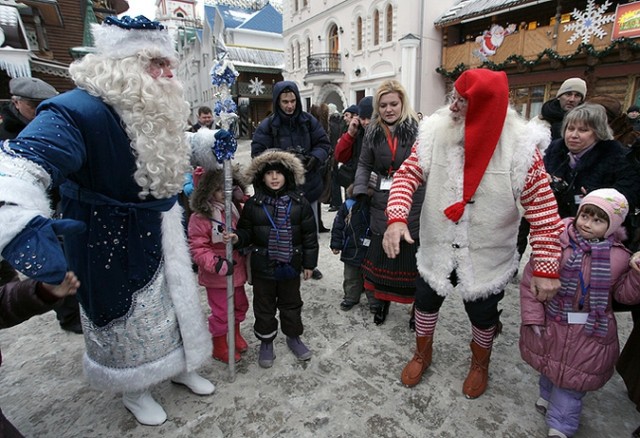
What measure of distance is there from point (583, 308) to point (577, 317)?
55 millimetres

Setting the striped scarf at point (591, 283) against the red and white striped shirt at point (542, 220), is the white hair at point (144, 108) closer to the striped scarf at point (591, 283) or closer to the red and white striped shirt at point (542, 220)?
the red and white striped shirt at point (542, 220)

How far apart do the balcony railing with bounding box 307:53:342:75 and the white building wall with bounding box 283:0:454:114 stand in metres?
0.38

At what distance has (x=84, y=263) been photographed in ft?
5.62

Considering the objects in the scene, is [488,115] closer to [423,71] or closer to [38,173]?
[38,173]

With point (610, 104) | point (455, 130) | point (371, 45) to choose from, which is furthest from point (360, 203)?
point (371, 45)

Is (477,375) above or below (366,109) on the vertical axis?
below

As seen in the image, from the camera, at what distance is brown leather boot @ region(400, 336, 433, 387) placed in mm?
2322

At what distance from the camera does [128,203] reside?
5.59 ft

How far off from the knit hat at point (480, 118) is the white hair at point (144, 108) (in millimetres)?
1499

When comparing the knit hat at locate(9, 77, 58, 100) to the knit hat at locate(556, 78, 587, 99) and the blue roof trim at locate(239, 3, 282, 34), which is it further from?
the blue roof trim at locate(239, 3, 282, 34)

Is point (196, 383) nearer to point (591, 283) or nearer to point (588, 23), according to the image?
point (591, 283)

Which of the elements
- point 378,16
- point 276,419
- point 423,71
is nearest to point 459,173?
point 276,419

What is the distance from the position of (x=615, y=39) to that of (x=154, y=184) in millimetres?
13466

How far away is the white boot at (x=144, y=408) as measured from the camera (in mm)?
2031
